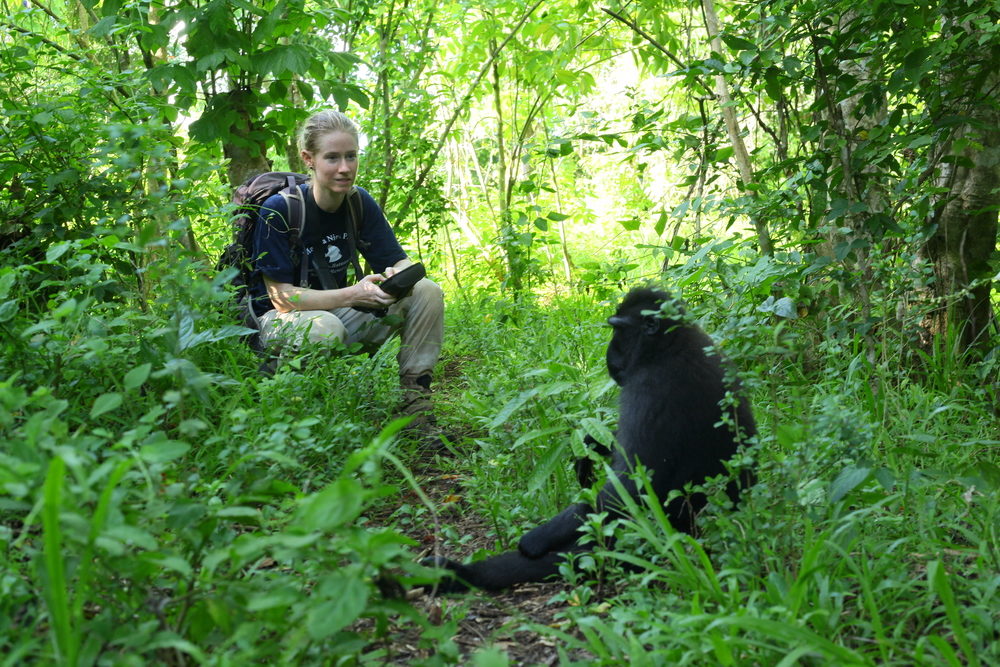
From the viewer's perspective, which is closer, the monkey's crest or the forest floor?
the forest floor

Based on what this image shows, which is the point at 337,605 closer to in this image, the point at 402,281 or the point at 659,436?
the point at 659,436

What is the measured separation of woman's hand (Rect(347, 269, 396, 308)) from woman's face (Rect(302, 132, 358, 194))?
0.58 meters

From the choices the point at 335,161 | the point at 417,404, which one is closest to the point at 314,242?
the point at 335,161

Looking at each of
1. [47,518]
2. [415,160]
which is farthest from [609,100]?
[47,518]

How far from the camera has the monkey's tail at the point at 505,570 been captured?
2988 millimetres

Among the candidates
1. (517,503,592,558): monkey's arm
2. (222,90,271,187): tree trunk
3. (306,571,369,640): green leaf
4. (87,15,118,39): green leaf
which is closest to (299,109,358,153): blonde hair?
(222,90,271,187): tree trunk

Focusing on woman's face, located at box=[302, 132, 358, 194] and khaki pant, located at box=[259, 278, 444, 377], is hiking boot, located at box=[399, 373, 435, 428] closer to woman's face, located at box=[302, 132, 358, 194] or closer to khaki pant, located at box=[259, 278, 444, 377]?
khaki pant, located at box=[259, 278, 444, 377]

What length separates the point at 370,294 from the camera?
16.1 feet

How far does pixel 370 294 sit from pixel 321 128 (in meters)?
1.03

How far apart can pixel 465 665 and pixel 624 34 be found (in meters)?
7.91

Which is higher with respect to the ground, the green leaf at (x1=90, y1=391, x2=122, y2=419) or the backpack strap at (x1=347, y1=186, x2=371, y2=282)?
the backpack strap at (x1=347, y1=186, x2=371, y2=282)

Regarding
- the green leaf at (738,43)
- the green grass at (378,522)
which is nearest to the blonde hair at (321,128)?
the green grass at (378,522)

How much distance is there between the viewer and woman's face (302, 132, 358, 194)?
491cm

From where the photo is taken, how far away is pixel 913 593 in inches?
99.3
